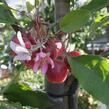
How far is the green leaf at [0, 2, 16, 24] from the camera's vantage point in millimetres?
565

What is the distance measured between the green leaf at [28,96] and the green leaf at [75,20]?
6.6 inches

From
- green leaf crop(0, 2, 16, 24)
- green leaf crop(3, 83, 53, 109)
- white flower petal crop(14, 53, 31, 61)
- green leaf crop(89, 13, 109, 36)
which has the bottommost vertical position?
green leaf crop(3, 83, 53, 109)

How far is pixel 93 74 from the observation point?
1.76 ft

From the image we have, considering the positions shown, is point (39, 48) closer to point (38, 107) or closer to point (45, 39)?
point (45, 39)

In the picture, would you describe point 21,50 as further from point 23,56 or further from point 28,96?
point 28,96

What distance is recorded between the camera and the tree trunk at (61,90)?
65cm

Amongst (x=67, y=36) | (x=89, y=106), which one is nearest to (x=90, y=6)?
(x=67, y=36)

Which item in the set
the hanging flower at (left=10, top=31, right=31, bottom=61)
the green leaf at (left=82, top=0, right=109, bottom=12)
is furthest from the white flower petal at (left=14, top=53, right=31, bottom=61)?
the green leaf at (left=82, top=0, right=109, bottom=12)

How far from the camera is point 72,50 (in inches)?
23.3

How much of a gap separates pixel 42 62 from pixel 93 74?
8 centimetres

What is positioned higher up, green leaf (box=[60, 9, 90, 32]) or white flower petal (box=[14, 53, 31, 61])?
green leaf (box=[60, 9, 90, 32])

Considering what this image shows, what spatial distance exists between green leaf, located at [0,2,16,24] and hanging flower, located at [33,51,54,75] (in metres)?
0.08

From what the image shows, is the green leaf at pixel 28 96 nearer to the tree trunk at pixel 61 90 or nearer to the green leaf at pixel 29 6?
the tree trunk at pixel 61 90

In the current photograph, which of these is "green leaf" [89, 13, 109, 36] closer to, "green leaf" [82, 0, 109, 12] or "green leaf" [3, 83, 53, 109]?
"green leaf" [82, 0, 109, 12]
